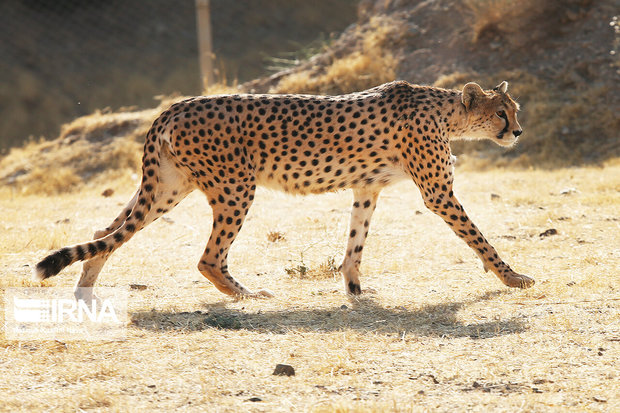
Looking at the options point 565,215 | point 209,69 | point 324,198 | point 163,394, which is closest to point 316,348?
point 163,394

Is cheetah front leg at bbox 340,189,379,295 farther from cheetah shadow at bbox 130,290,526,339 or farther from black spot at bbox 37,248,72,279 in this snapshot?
black spot at bbox 37,248,72,279

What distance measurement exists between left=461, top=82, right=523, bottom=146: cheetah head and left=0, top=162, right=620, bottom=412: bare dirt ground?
38.3 inches

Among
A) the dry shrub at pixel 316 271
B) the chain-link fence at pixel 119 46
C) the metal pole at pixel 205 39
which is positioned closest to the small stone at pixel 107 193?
Result: the metal pole at pixel 205 39

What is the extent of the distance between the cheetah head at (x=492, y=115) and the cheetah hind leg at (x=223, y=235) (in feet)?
5.74

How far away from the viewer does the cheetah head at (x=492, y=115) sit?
20.0 ft

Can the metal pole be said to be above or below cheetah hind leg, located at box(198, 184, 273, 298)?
above

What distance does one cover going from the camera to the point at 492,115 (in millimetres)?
6180

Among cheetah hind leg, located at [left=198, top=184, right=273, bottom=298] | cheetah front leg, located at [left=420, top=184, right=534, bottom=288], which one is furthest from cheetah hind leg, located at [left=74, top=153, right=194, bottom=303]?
cheetah front leg, located at [left=420, top=184, right=534, bottom=288]

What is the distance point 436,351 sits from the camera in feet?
14.1

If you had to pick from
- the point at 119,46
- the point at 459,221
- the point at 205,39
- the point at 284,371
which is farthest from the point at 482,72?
the point at 119,46

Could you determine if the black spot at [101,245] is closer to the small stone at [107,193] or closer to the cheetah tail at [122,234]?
the cheetah tail at [122,234]

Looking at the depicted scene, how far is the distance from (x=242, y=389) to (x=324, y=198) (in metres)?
5.71

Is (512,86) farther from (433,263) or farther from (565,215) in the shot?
(433,263)

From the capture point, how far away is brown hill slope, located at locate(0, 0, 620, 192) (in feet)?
37.8
